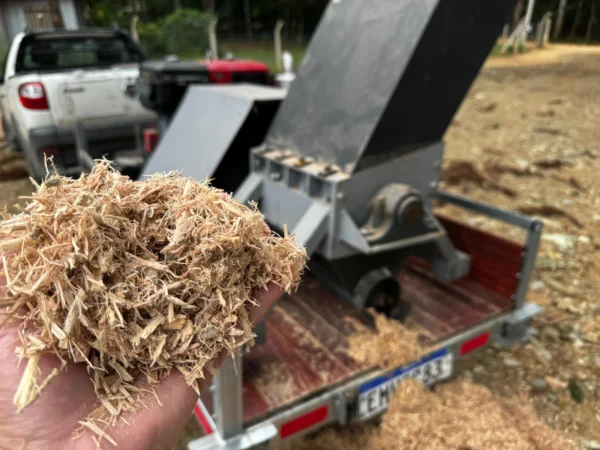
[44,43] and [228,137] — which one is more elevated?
[44,43]

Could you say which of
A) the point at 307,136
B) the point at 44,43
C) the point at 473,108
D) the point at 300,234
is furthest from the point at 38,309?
the point at 473,108

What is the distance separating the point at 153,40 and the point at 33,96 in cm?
1793

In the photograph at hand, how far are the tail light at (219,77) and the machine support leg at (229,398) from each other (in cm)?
328

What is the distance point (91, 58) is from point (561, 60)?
45.9 feet

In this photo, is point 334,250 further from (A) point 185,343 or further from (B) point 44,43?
(B) point 44,43

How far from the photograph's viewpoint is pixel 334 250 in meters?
2.33

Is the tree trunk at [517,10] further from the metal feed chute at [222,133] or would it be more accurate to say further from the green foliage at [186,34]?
the green foliage at [186,34]

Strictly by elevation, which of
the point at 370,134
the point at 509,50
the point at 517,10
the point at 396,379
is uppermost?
the point at 517,10

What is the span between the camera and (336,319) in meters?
2.69

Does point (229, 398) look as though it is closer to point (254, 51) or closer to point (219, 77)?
point (219, 77)

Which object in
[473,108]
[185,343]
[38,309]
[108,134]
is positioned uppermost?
[38,309]

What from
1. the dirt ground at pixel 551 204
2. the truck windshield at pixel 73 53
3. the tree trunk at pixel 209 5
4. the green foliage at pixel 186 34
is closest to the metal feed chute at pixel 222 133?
the dirt ground at pixel 551 204

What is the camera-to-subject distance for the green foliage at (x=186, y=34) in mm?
20453

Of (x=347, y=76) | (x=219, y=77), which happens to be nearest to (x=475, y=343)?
(x=347, y=76)
